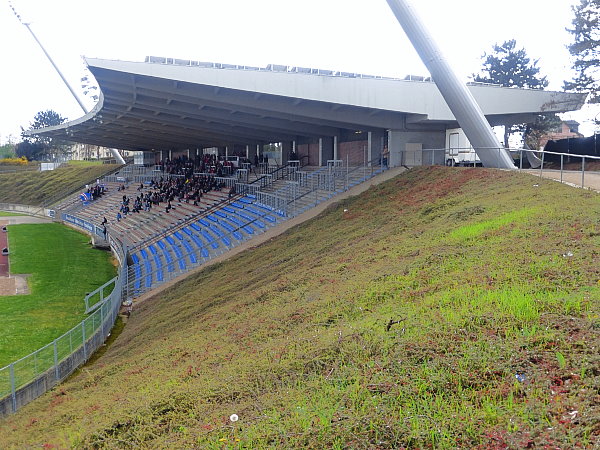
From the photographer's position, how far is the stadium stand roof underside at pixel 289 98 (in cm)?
2350

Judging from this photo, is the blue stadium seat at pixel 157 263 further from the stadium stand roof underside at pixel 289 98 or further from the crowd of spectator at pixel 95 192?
the crowd of spectator at pixel 95 192

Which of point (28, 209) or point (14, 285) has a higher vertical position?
point (14, 285)

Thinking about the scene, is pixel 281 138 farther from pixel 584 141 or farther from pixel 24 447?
pixel 24 447

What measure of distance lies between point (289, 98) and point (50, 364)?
55.3 feet

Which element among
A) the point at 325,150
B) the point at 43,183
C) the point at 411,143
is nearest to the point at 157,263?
the point at 411,143

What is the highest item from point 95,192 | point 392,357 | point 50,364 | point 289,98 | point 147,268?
point 289,98

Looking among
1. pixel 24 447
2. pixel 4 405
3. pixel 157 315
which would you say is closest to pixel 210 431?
pixel 24 447

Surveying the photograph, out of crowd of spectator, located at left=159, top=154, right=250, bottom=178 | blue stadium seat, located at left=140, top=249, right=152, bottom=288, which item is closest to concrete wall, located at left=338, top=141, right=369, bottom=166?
crowd of spectator, located at left=159, top=154, right=250, bottom=178

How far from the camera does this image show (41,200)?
70.3 m

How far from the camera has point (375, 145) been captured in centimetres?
3150

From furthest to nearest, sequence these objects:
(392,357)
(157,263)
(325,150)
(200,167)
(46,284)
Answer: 1. (200,167)
2. (325,150)
3. (157,263)
4. (46,284)
5. (392,357)

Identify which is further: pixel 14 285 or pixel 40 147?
pixel 40 147

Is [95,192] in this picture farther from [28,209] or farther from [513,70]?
[513,70]

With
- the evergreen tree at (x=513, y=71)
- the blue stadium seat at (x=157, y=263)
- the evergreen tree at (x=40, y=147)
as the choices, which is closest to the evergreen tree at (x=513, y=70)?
the evergreen tree at (x=513, y=71)
